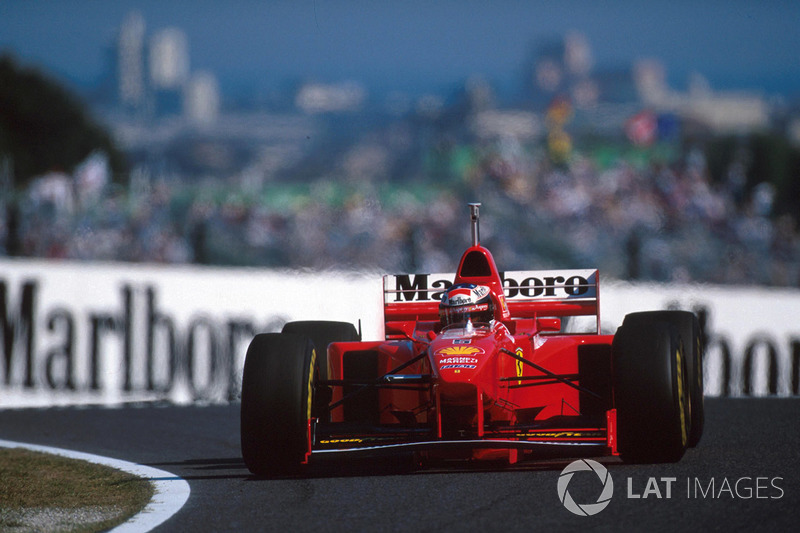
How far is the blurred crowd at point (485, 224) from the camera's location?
755 inches

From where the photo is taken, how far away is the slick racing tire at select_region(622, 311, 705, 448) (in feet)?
27.2

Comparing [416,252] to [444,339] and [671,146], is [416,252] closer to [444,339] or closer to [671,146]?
[444,339]

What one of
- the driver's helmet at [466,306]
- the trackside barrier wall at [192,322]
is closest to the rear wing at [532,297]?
the driver's helmet at [466,306]

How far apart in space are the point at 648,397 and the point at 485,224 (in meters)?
13.8

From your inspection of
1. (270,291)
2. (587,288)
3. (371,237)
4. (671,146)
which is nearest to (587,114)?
(671,146)

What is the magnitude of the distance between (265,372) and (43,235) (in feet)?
41.6

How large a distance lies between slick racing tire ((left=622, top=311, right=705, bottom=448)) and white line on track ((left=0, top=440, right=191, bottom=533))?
2838 mm

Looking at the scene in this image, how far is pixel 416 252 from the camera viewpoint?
16.0 metres

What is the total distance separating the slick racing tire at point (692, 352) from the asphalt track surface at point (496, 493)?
0.62ft

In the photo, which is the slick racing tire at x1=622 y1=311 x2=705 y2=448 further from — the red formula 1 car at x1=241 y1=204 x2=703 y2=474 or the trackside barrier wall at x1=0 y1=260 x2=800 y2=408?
the trackside barrier wall at x1=0 y1=260 x2=800 y2=408

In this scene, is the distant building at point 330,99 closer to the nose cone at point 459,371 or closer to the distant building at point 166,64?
the distant building at point 166,64

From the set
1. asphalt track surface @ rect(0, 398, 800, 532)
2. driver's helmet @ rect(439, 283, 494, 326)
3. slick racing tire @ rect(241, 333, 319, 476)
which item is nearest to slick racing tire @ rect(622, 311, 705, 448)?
asphalt track surface @ rect(0, 398, 800, 532)

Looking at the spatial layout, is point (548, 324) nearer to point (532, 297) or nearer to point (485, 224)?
point (532, 297)

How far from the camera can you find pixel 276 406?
7234mm
